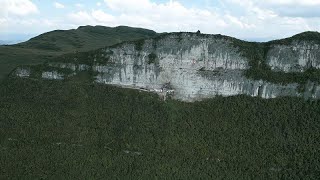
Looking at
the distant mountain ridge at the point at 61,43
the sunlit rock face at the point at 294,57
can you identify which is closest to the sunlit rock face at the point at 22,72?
the distant mountain ridge at the point at 61,43

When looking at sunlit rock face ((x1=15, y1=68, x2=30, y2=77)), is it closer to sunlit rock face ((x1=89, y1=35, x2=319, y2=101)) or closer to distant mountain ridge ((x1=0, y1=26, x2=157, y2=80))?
sunlit rock face ((x1=89, y1=35, x2=319, y2=101))

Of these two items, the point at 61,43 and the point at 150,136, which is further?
the point at 61,43

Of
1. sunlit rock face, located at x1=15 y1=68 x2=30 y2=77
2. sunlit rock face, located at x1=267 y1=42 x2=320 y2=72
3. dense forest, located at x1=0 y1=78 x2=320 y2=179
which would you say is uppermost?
sunlit rock face, located at x1=267 y1=42 x2=320 y2=72

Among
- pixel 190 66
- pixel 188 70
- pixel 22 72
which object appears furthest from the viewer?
pixel 22 72

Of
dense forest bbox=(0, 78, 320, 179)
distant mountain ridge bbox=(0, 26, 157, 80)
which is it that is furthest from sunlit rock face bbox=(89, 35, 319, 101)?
distant mountain ridge bbox=(0, 26, 157, 80)

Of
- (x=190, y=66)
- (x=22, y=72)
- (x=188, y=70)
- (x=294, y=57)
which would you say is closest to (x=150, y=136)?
(x=188, y=70)

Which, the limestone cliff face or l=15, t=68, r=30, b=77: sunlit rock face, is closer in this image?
the limestone cliff face

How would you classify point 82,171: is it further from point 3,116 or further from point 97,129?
point 3,116

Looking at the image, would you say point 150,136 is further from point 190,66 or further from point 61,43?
point 61,43
